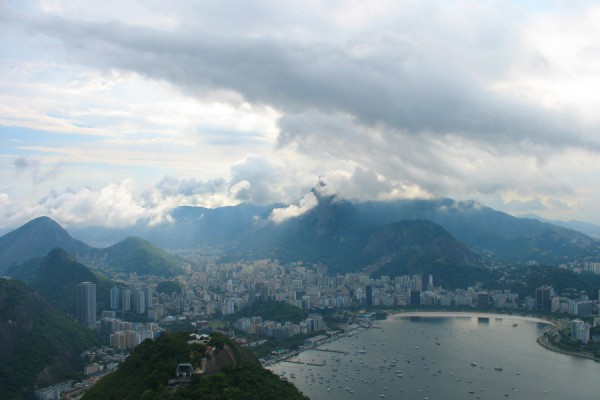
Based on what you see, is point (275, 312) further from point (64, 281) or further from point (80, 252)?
point (80, 252)

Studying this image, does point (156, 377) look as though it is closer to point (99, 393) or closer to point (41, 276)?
point (99, 393)

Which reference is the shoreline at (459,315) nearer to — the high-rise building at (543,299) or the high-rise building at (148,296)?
the high-rise building at (543,299)

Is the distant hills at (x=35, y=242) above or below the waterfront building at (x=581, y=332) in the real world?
above

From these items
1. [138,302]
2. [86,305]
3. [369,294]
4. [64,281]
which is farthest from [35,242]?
[369,294]

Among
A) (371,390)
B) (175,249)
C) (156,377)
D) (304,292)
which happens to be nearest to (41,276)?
(304,292)

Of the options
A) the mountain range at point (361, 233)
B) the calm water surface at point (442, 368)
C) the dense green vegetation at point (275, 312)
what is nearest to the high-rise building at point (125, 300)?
the dense green vegetation at point (275, 312)

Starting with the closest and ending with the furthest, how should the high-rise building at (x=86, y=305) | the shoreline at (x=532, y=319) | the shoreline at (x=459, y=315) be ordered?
the shoreline at (x=532, y=319), the high-rise building at (x=86, y=305), the shoreline at (x=459, y=315)

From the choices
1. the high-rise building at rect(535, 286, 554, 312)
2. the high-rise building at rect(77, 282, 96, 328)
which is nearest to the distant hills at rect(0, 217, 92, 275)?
the high-rise building at rect(77, 282, 96, 328)
